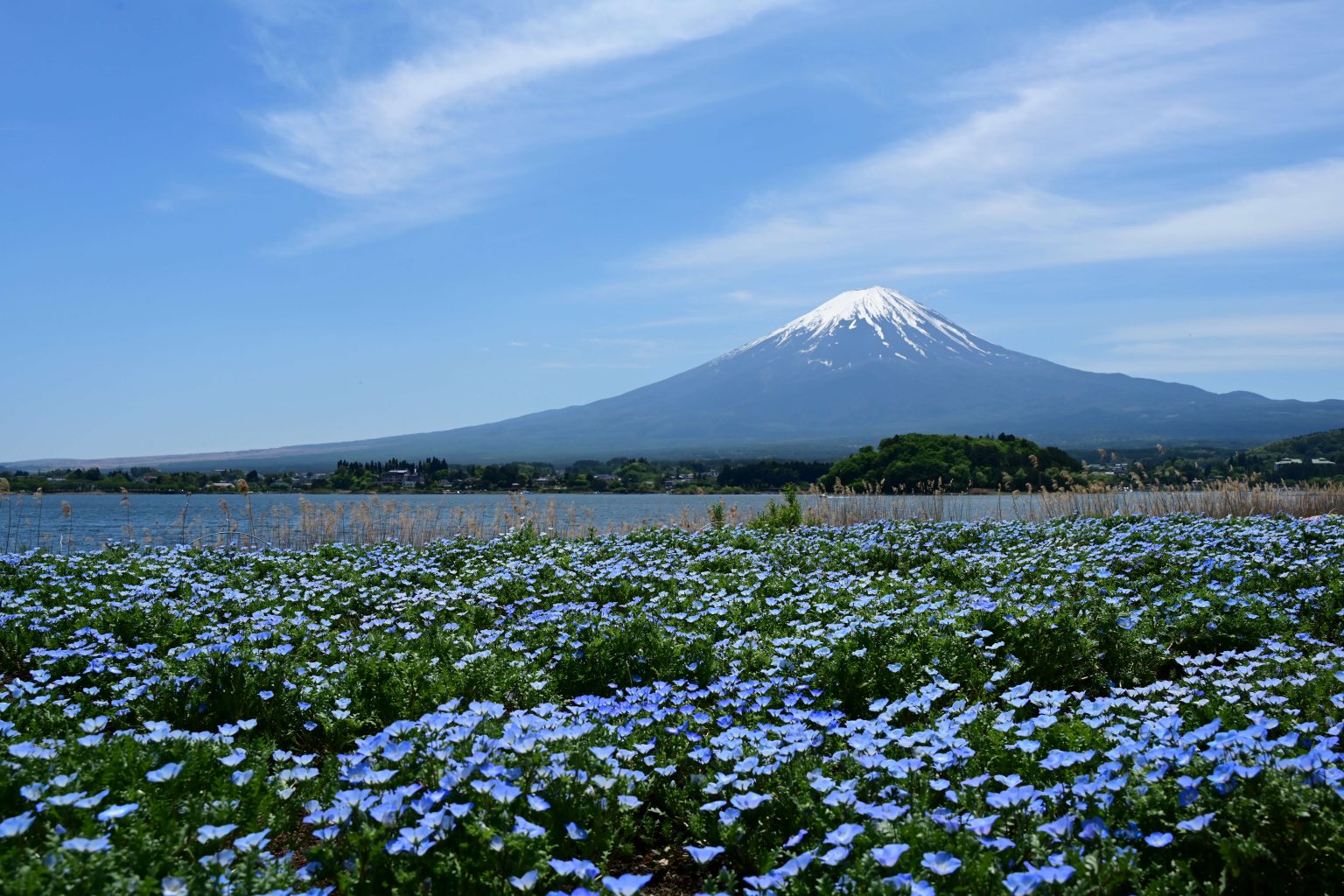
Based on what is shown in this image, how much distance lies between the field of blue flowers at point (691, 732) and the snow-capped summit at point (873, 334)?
15946 cm

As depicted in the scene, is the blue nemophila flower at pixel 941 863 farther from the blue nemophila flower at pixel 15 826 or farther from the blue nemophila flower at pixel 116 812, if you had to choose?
the blue nemophila flower at pixel 15 826

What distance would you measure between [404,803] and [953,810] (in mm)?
1959

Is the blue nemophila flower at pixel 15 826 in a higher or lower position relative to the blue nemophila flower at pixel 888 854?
higher

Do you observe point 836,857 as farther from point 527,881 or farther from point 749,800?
point 527,881

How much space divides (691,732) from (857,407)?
146 metres

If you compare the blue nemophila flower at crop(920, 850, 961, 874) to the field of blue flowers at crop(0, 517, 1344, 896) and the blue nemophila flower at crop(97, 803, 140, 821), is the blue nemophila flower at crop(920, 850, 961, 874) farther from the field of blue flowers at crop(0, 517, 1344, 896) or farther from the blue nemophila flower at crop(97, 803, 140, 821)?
the blue nemophila flower at crop(97, 803, 140, 821)

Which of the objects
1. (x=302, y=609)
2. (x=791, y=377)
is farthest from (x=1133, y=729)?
(x=791, y=377)

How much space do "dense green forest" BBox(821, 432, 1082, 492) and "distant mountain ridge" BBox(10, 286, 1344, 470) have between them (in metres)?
68.3

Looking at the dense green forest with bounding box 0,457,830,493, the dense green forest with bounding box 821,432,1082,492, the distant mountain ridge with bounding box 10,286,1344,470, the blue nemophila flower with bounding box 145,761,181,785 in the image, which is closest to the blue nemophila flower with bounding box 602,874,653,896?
the blue nemophila flower with bounding box 145,761,181,785

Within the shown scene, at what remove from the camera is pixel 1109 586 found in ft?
24.2

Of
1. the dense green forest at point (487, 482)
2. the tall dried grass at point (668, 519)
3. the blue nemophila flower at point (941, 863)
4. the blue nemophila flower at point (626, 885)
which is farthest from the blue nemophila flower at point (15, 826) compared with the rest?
the dense green forest at point (487, 482)

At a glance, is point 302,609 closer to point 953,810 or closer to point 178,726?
point 178,726

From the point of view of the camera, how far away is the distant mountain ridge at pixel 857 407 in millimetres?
128250

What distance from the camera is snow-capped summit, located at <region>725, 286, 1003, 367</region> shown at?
168 meters
